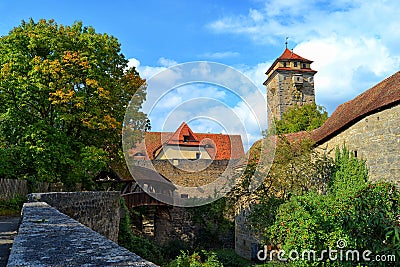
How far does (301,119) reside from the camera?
33531 millimetres

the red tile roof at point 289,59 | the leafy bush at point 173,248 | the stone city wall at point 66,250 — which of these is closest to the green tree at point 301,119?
the red tile roof at point 289,59

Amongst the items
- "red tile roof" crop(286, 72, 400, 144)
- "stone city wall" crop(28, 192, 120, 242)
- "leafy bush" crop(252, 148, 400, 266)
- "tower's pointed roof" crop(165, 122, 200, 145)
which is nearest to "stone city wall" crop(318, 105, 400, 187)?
"red tile roof" crop(286, 72, 400, 144)

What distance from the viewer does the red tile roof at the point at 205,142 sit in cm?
2794

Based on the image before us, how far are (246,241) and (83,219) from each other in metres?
13.2

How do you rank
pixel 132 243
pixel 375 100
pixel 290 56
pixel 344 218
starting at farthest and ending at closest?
pixel 290 56, pixel 132 243, pixel 375 100, pixel 344 218

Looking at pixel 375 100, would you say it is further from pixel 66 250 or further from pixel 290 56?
pixel 290 56

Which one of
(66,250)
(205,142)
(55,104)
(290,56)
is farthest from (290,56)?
(66,250)

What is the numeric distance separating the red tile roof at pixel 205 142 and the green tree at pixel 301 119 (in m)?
4.53

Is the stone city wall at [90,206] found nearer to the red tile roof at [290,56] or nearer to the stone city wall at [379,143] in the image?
the stone city wall at [379,143]

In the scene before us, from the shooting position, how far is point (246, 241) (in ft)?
62.3

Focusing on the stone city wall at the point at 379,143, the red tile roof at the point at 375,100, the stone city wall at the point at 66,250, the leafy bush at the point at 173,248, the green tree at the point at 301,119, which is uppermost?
the green tree at the point at 301,119

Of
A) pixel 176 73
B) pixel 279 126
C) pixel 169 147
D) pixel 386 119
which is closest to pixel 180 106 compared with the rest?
pixel 176 73

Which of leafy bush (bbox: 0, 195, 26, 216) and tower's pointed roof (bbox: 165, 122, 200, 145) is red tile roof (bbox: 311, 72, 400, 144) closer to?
leafy bush (bbox: 0, 195, 26, 216)

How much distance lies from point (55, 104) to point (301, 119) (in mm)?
25530
